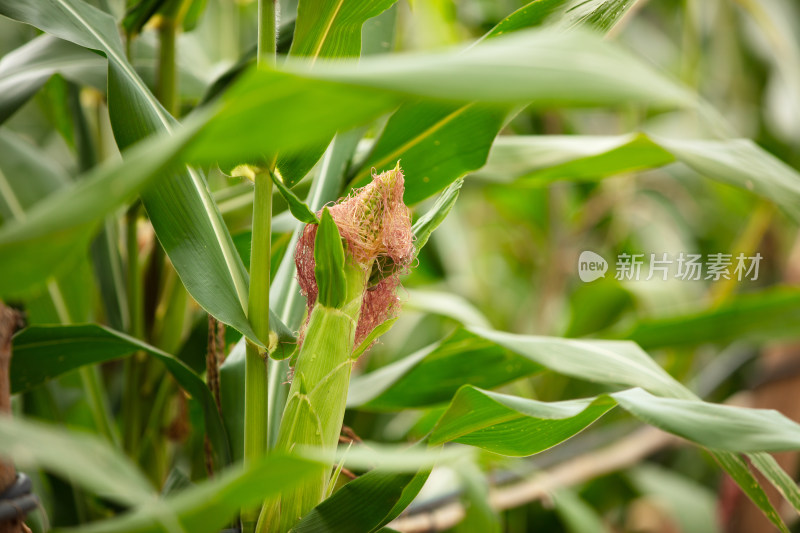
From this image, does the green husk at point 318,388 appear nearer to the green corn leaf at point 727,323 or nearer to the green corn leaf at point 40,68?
the green corn leaf at point 40,68

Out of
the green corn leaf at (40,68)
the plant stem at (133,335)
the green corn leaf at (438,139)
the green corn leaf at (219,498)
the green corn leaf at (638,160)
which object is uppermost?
the green corn leaf at (40,68)

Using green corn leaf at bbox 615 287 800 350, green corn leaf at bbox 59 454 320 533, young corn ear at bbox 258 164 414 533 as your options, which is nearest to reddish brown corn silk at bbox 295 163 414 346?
young corn ear at bbox 258 164 414 533

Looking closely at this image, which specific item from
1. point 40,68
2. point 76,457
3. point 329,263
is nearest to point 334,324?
point 329,263

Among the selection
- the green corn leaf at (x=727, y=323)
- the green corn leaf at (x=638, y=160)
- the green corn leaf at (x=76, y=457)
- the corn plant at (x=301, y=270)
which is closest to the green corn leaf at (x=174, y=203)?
the corn plant at (x=301, y=270)

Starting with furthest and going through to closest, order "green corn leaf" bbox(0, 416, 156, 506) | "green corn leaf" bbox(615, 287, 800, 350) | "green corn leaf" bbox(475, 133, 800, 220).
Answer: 1. "green corn leaf" bbox(615, 287, 800, 350)
2. "green corn leaf" bbox(475, 133, 800, 220)
3. "green corn leaf" bbox(0, 416, 156, 506)

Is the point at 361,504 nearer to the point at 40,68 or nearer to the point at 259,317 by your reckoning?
the point at 259,317

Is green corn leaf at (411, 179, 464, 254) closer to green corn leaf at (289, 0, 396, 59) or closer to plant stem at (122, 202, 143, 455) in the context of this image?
green corn leaf at (289, 0, 396, 59)

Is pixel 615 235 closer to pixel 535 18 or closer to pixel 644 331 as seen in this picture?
pixel 644 331


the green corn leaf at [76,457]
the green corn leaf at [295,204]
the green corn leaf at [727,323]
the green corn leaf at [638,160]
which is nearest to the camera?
the green corn leaf at [76,457]

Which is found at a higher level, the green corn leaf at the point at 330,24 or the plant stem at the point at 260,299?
the green corn leaf at the point at 330,24
